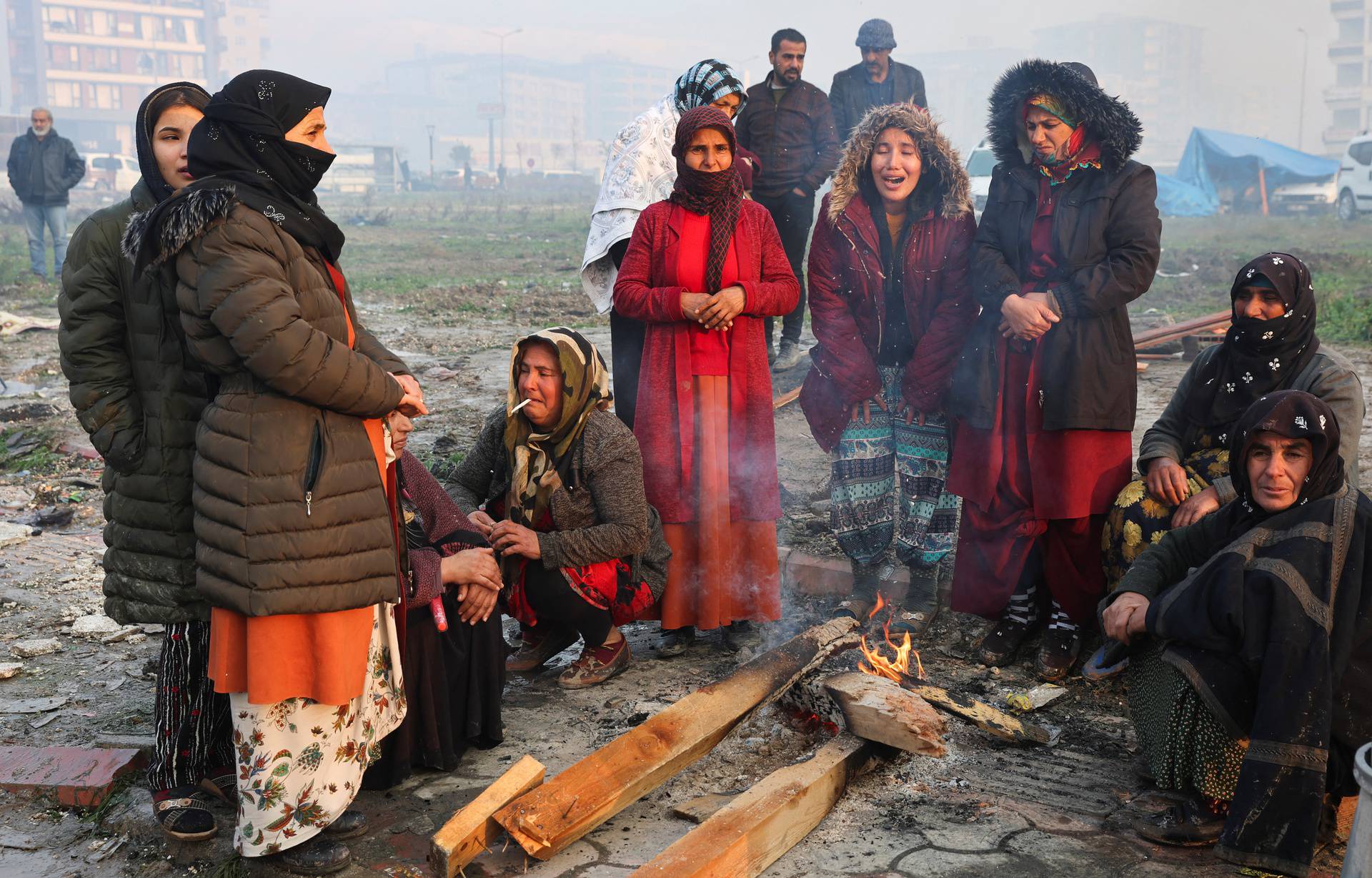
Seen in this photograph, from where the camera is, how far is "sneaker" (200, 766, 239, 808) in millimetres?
3094

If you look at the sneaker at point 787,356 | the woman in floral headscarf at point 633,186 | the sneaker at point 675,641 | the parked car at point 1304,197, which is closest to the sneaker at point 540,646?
the sneaker at point 675,641

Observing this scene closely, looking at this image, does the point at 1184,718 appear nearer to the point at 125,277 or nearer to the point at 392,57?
the point at 125,277

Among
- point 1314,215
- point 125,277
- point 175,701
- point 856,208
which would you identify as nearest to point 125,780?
point 175,701

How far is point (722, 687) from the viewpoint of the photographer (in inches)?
133

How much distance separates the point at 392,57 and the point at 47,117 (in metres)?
173

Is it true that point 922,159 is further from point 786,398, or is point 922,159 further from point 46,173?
point 46,173

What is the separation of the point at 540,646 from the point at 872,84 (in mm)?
5621

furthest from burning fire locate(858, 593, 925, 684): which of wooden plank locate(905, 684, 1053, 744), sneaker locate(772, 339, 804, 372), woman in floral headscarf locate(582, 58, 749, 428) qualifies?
sneaker locate(772, 339, 804, 372)

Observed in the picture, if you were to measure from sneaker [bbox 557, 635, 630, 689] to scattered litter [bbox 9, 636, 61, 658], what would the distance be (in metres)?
2.00

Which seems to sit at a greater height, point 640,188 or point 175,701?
point 640,188

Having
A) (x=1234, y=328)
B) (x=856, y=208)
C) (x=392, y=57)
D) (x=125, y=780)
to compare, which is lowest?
(x=125, y=780)

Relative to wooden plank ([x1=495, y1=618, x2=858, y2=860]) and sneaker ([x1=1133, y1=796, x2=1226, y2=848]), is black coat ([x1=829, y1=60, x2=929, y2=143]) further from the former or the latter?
sneaker ([x1=1133, y1=796, x2=1226, y2=848])

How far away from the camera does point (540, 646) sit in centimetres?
417

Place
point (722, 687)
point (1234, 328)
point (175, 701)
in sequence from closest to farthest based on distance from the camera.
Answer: point (175, 701), point (722, 687), point (1234, 328)
